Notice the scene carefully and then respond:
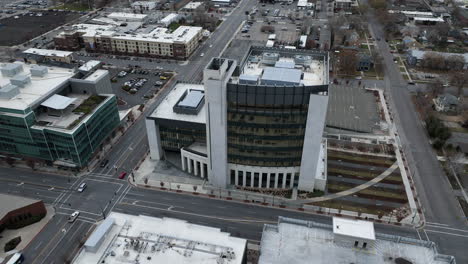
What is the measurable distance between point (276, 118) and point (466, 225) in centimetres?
6103

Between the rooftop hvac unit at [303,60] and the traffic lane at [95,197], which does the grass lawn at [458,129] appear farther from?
the traffic lane at [95,197]

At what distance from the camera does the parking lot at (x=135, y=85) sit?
159250 mm

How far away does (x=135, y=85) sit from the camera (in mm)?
169000

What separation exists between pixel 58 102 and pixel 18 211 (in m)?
38.1

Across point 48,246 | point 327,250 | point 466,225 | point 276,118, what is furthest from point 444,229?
point 48,246

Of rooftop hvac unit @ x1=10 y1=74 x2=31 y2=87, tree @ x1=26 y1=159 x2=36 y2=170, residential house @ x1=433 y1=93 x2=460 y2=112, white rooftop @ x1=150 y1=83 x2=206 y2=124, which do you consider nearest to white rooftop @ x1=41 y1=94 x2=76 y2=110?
rooftop hvac unit @ x1=10 y1=74 x2=31 y2=87

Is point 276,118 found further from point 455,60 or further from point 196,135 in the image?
point 455,60

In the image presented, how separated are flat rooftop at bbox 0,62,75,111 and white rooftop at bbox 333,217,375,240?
9800 centimetres

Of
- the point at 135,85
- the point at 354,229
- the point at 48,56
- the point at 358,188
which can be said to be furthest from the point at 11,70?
the point at 358,188

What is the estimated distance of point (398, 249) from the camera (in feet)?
219

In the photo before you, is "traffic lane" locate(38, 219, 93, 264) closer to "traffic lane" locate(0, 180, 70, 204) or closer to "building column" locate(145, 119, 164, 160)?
"traffic lane" locate(0, 180, 70, 204)

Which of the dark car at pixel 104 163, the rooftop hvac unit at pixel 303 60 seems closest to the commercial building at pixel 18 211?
the dark car at pixel 104 163

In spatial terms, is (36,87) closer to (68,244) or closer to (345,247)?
(68,244)

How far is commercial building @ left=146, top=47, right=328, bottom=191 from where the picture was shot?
90125 millimetres
